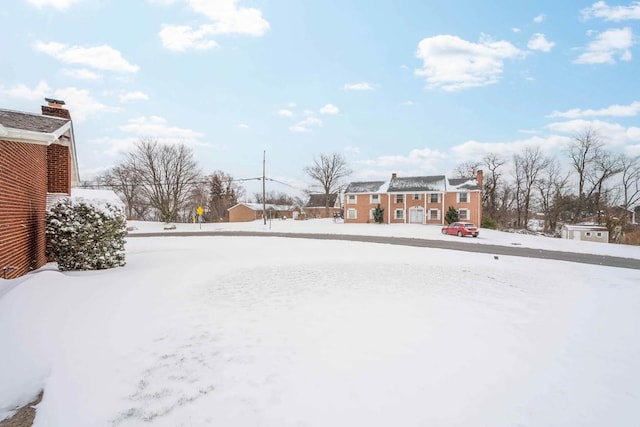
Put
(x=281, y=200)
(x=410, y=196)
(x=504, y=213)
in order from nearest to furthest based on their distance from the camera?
1. (x=410, y=196)
2. (x=504, y=213)
3. (x=281, y=200)

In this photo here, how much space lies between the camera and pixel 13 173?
770 cm

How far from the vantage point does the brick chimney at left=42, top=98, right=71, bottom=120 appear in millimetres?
13648

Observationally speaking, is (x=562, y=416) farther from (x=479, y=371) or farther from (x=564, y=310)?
(x=564, y=310)

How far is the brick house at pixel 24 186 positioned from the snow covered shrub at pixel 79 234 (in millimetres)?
479

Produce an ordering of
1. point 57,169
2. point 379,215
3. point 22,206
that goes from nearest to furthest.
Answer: point 22,206
point 57,169
point 379,215

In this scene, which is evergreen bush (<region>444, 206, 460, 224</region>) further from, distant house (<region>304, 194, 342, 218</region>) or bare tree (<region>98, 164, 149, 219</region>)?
bare tree (<region>98, 164, 149, 219</region>)

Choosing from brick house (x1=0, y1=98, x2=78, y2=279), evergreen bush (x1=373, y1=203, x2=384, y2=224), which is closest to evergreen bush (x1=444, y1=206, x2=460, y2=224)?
evergreen bush (x1=373, y1=203, x2=384, y2=224)

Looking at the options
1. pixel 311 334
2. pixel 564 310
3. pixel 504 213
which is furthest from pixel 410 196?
pixel 311 334

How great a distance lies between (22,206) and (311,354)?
8.41m

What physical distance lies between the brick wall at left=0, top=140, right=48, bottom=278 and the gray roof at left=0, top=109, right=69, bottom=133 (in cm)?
51

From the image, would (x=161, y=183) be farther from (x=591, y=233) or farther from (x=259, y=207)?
(x=591, y=233)

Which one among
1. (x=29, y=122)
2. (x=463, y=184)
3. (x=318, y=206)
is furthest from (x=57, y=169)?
(x=318, y=206)

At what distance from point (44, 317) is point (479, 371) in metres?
6.70

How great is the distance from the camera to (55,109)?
13711 millimetres
